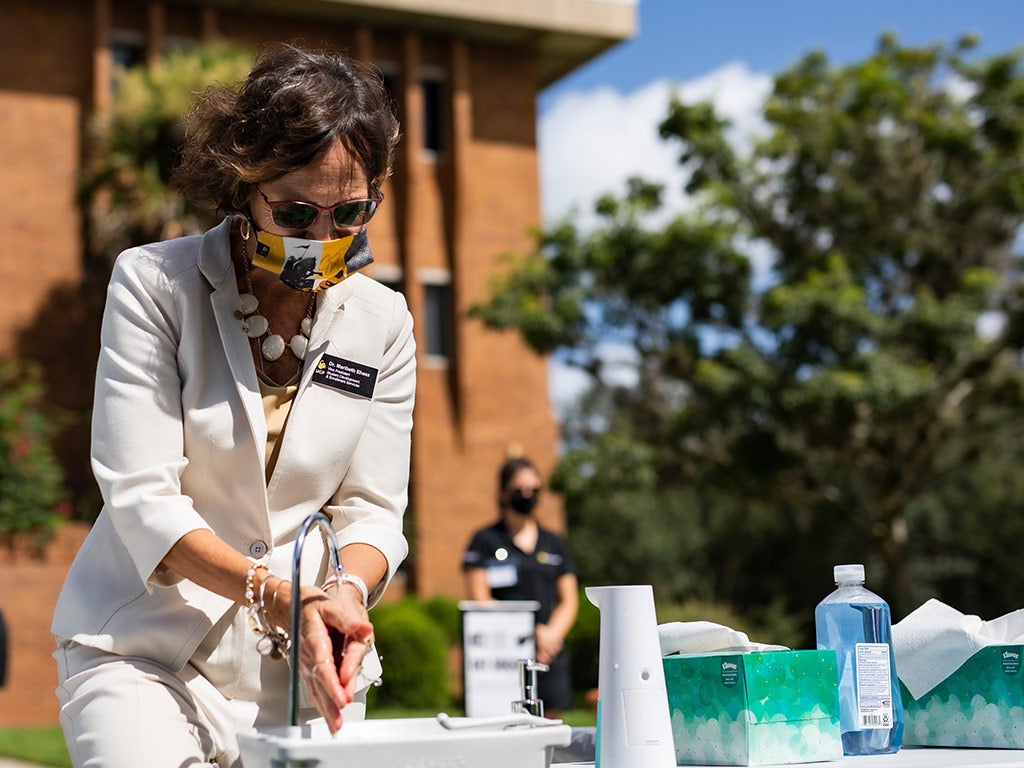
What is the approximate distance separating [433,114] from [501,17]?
1932mm

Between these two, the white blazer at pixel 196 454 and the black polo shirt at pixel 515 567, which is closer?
the white blazer at pixel 196 454

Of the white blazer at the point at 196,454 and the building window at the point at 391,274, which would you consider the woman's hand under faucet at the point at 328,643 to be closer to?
the white blazer at the point at 196,454

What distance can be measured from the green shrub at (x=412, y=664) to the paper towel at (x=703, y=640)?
12629 mm

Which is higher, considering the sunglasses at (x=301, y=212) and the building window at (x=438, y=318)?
the building window at (x=438, y=318)

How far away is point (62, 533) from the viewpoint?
51.7 feet


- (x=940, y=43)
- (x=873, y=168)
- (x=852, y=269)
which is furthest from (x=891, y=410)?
(x=940, y=43)

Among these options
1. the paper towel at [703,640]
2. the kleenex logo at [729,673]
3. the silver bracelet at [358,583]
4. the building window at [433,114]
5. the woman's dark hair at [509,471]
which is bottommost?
the kleenex logo at [729,673]

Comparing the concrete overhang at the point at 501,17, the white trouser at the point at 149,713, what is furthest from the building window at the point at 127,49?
the white trouser at the point at 149,713

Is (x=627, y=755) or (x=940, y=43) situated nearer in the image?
(x=627, y=755)

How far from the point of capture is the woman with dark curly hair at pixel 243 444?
2.12 metres

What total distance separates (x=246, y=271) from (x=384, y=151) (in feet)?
1.13

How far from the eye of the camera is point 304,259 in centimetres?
232

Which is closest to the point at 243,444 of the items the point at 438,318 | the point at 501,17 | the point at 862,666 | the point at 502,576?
the point at 862,666

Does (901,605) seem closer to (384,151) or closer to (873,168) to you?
(873,168)
